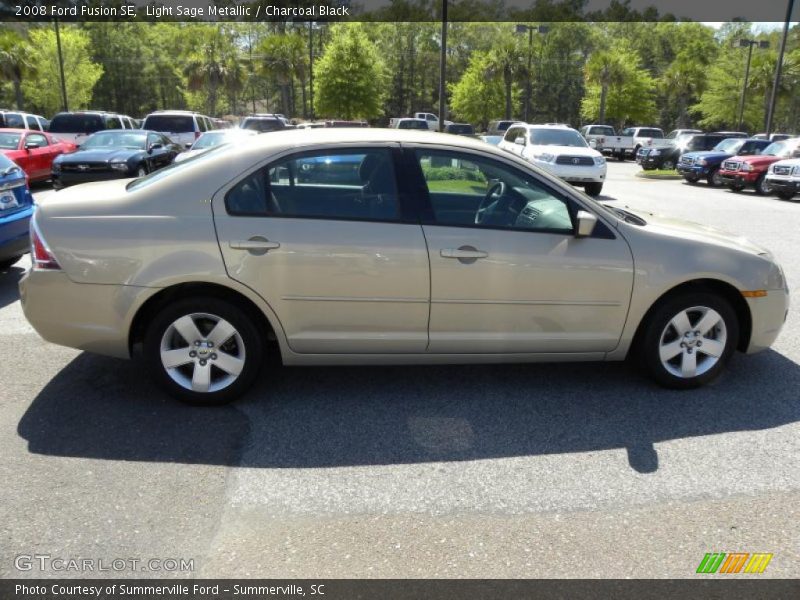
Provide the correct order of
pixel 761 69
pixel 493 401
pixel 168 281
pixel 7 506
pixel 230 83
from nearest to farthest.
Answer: pixel 7 506 < pixel 168 281 < pixel 493 401 < pixel 761 69 < pixel 230 83

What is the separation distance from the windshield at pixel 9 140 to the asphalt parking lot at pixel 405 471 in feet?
40.0

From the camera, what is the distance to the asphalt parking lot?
9.17 feet

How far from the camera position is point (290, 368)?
15.8 feet

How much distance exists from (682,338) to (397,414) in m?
1.99

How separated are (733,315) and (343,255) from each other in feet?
8.77

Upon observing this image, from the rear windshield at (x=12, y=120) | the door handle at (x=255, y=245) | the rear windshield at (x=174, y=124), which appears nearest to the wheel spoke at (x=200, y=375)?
the door handle at (x=255, y=245)

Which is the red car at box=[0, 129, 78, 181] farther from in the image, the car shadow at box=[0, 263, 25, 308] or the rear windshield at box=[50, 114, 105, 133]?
the car shadow at box=[0, 263, 25, 308]

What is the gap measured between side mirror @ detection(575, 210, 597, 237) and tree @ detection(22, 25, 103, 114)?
48.7 m

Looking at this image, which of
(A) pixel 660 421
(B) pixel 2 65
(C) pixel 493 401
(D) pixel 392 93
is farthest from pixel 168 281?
(D) pixel 392 93

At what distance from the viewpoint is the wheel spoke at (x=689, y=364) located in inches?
174

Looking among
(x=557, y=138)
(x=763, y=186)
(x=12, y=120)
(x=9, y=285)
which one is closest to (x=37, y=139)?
(x=12, y=120)

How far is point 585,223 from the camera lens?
4039 millimetres

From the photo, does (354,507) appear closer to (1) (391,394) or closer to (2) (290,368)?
(1) (391,394)

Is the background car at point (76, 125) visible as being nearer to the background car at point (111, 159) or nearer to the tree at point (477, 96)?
the background car at point (111, 159)
